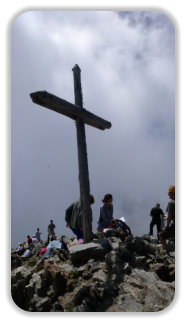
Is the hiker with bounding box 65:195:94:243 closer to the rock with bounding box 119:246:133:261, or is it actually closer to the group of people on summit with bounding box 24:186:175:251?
the group of people on summit with bounding box 24:186:175:251

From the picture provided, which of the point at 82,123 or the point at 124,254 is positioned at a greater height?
the point at 82,123

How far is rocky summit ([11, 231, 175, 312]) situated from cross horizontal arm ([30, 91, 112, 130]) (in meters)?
2.83

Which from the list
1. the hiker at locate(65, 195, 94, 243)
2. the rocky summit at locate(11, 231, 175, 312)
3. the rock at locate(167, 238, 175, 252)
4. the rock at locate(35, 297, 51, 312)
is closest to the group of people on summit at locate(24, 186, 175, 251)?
the hiker at locate(65, 195, 94, 243)

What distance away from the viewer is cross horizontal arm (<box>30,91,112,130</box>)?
5156mm

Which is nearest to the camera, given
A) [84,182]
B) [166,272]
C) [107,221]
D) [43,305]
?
[43,305]

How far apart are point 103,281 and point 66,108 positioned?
11.6 ft

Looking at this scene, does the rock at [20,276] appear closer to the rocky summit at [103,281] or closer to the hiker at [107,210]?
the rocky summit at [103,281]

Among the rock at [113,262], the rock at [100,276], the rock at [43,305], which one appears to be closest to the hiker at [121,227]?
the rock at [113,262]

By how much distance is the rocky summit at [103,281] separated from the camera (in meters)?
3.85

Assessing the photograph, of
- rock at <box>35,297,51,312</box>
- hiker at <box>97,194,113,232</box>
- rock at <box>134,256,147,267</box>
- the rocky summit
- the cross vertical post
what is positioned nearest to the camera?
the rocky summit

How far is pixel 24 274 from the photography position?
17.0ft

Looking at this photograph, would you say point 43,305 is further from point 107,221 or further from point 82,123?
point 82,123

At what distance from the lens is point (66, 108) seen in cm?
577

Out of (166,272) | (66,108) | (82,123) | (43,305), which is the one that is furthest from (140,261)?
(66,108)
